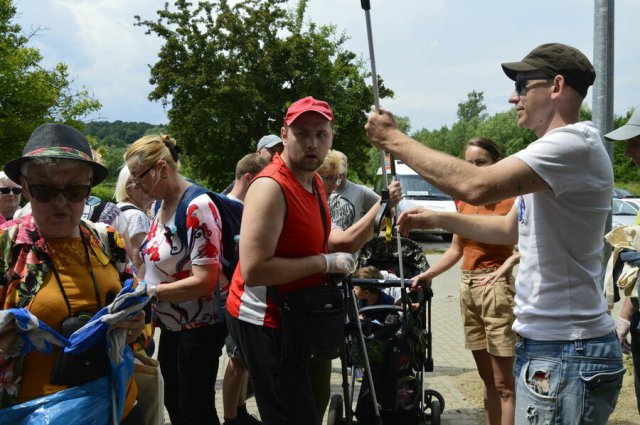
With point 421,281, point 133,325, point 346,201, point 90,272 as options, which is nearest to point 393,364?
point 421,281

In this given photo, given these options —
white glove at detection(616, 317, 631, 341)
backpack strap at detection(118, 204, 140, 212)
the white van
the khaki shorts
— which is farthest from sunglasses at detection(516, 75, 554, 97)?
the white van

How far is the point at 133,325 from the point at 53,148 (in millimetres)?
748

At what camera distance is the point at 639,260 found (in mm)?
3256

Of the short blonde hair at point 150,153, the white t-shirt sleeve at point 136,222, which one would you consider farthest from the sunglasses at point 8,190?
the short blonde hair at point 150,153

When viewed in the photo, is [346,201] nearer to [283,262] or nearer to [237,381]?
[237,381]

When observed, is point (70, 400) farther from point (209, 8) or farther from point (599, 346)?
point (209, 8)

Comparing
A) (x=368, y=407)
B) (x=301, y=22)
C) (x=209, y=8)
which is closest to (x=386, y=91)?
(x=301, y=22)

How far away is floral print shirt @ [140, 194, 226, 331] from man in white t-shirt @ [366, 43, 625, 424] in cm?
134

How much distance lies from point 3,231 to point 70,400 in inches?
27.5

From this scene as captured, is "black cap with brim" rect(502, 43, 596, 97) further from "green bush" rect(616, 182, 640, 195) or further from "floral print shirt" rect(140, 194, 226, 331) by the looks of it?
"green bush" rect(616, 182, 640, 195)

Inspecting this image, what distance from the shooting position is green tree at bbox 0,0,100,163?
18.6m

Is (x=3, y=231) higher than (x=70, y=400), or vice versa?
(x=3, y=231)

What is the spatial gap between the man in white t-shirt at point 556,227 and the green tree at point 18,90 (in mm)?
18667

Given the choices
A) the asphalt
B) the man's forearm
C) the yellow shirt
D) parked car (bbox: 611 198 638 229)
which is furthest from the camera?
parked car (bbox: 611 198 638 229)
